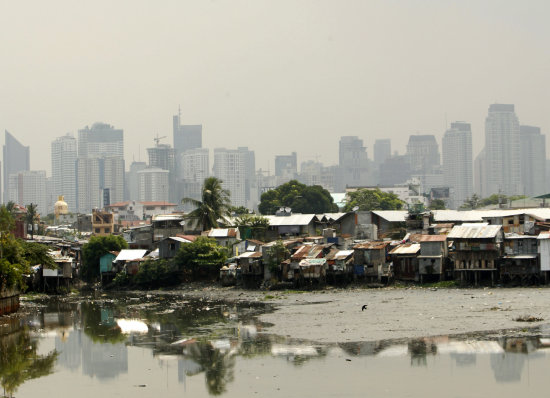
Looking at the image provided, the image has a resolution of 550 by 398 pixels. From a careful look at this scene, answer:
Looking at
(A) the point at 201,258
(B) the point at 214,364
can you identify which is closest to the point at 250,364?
(B) the point at 214,364

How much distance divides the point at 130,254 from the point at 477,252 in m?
28.6

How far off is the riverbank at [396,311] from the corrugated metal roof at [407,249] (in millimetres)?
2870

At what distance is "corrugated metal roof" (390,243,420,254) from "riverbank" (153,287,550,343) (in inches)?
113

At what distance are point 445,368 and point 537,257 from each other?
24.4 meters

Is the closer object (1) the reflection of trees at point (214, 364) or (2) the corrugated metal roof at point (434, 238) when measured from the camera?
(1) the reflection of trees at point (214, 364)

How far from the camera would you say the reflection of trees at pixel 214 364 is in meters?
27.1

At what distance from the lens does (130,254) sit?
67875mm

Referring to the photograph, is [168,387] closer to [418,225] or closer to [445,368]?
[445,368]

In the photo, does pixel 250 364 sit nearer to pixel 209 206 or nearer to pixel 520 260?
pixel 520 260

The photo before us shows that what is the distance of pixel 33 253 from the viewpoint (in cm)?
5297

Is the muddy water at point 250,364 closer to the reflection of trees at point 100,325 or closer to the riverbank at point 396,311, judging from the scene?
the reflection of trees at point 100,325

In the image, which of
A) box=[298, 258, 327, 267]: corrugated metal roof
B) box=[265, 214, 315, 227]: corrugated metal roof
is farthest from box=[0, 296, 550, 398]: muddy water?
box=[265, 214, 315, 227]: corrugated metal roof

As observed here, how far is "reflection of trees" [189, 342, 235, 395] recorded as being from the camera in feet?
88.8

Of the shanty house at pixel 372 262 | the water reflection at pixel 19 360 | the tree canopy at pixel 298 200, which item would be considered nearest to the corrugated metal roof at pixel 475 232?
the shanty house at pixel 372 262
